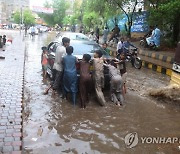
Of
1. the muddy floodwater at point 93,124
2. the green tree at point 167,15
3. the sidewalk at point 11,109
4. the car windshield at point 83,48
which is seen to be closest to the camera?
the sidewalk at point 11,109

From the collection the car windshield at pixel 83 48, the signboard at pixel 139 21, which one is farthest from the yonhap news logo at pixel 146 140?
the signboard at pixel 139 21

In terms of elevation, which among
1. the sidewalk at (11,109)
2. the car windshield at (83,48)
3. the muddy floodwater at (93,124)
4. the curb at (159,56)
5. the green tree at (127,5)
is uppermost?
the green tree at (127,5)

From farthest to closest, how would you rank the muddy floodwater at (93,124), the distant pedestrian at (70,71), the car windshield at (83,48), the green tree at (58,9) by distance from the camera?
the green tree at (58,9) < the car windshield at (83,48) < the distant pedestrian at (70,71) < the muddy floodwater at (93,124)

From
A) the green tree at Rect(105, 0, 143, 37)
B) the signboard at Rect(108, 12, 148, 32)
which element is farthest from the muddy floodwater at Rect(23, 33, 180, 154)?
the signboard at Rect(108, 12, 148, 32)

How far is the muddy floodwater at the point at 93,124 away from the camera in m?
4.83

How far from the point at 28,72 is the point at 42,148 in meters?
6.88

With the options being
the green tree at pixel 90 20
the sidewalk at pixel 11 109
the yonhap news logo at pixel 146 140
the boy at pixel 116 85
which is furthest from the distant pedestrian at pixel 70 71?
the green tree at pixel 90 20

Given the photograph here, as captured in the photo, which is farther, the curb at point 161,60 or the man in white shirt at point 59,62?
the curb at point 161,60

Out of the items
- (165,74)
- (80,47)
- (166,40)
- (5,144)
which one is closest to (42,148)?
(5,144)

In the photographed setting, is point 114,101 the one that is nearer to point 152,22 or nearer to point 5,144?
point 5,144

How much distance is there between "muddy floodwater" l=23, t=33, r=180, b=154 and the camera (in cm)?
483

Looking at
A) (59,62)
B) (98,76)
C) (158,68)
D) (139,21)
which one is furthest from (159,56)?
(139,21)

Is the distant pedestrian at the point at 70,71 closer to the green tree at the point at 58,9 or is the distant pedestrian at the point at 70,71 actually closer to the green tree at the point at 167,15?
the green tree at the point at 167,15

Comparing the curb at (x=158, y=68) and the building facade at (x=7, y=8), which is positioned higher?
the building facade at (x=7, y=8)
